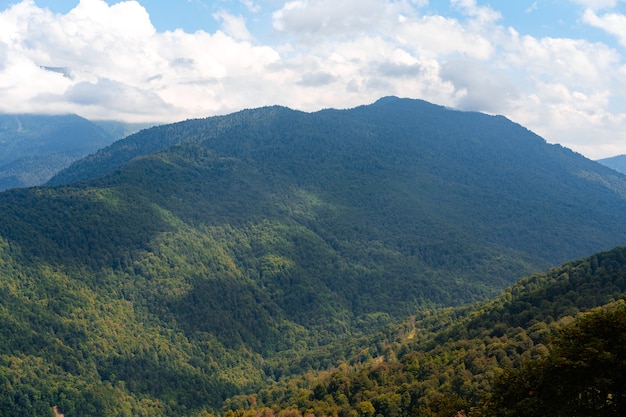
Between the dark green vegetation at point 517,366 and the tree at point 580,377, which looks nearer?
the tree at point 580,377

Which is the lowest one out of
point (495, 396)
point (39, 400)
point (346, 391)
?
point (39, 400)

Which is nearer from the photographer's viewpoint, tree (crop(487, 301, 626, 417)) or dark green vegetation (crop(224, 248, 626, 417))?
tree (crop(487, 301, 626, 417))

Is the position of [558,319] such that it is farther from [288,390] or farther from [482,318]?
[288,390]

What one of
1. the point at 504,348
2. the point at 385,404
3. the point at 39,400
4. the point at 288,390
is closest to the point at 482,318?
the point at 504,348

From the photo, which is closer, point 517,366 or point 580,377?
point 580,377

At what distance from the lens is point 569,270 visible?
154625mm

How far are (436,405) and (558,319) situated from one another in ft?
198

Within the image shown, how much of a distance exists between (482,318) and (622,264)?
117 ft

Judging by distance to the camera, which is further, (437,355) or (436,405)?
(437,355)

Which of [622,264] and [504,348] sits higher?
[622,264]

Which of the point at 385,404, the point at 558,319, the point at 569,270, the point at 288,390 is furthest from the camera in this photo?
the point at 288,390

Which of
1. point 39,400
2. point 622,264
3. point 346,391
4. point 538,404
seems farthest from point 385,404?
point 39,400

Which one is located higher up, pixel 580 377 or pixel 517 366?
pixel 580 377

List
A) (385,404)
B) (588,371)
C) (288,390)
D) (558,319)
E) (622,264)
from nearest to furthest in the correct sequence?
(588,371), (385,404), (558,319), (622,264), (288,390)
